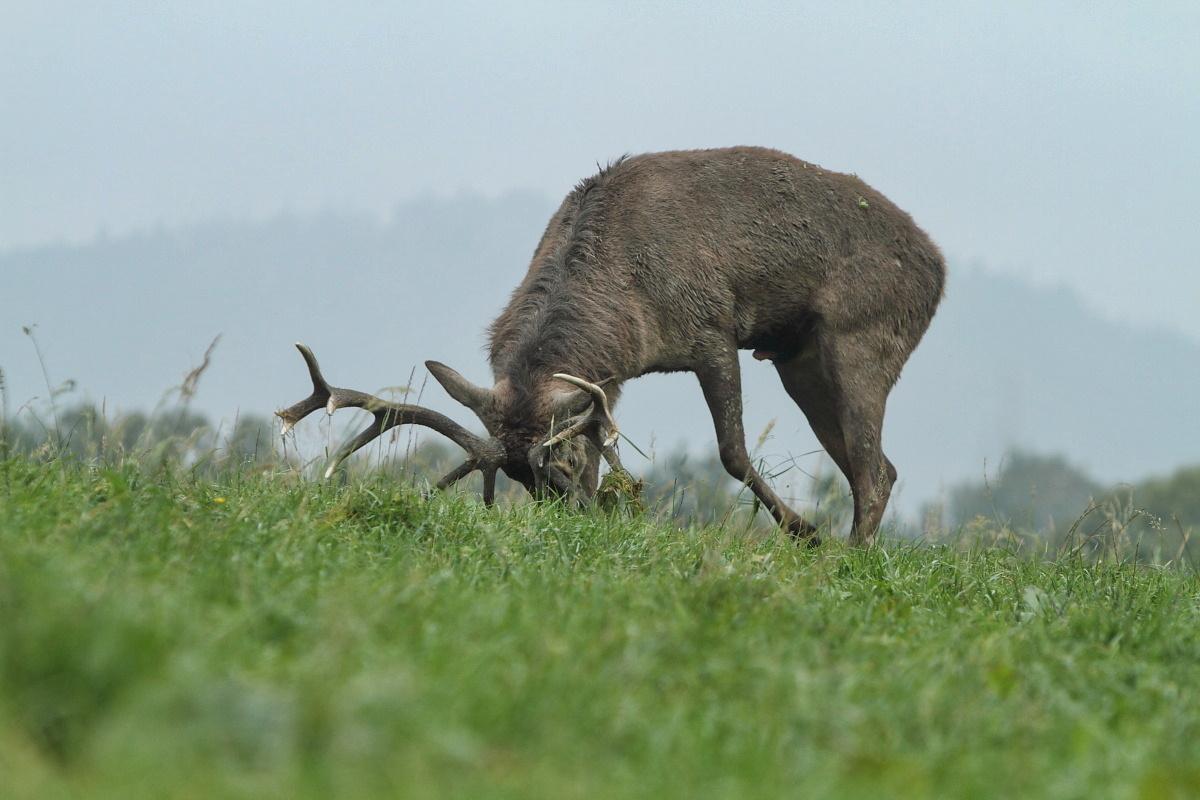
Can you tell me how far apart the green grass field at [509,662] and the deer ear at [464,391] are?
81.1 inches

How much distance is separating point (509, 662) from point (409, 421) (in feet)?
15.9

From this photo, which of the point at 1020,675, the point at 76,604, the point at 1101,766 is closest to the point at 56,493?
the point at 76,604

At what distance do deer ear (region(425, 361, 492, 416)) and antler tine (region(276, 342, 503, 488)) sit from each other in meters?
0.19

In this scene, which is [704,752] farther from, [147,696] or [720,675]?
[147,696]

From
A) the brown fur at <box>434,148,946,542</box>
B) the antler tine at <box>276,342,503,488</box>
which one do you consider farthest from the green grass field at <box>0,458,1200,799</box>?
the brown fur at <box>434,148,946,542</box>

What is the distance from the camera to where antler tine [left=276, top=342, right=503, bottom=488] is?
8070 mm

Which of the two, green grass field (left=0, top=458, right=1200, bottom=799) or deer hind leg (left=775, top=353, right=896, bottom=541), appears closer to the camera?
green grass field (left=0, top=458, right=1200, bottom=799)

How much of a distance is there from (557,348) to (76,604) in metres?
5.67

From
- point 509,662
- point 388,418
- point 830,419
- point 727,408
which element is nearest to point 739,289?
point 727,408

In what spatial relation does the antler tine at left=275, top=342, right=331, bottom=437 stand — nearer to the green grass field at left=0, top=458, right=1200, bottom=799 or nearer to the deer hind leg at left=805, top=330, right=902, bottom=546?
the green grass field at left=0, top=458, right=1200, bottom=799

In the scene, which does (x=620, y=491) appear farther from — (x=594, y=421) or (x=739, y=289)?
(x=739, y=289)

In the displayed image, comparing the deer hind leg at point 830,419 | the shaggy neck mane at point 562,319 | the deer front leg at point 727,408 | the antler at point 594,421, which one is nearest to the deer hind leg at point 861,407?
the deer hind leg at point 830,419

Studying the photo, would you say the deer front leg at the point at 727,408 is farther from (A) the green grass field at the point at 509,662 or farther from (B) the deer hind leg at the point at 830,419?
(A) the green grass field at the point at 509,662

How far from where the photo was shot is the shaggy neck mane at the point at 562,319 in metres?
8.59
